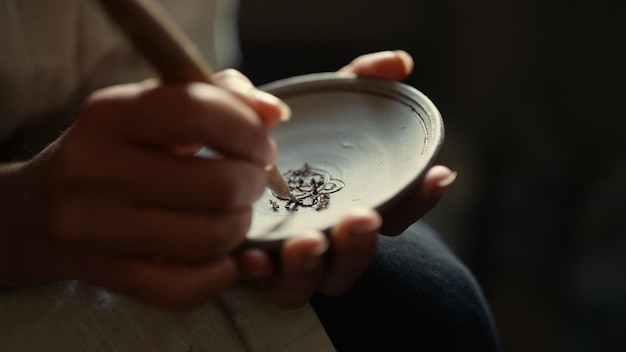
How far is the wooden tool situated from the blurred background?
1041 millimetres

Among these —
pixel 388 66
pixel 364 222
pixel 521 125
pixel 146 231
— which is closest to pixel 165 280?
pixel 146 231

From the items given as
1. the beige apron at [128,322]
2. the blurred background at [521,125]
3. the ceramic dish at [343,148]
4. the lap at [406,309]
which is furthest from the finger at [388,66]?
the blurred background at [521,125]

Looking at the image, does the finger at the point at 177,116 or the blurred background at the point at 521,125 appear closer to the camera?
the finger at the point at 177,116

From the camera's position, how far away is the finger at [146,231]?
1.47 ft

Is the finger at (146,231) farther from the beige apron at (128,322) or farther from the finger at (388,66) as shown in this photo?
the finger at (388,66)

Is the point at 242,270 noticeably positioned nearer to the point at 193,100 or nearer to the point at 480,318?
the point at 193,100

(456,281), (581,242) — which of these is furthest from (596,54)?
(456,281)

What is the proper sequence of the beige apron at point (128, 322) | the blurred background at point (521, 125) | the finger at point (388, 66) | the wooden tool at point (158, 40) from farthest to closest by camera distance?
1. the blurred background at point (521, 125)
2. the finger at point (388, 66)
3. the beige apron at point (128, 322)
4. the wooden tool at point (158, 40)

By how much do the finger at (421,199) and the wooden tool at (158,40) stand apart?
193mm

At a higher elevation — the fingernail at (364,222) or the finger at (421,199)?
the fingernail at (364,222)

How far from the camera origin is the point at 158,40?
447 mm

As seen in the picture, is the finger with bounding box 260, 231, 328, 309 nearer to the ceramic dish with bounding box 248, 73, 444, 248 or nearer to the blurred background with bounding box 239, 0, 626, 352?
the ceramic dish with bounding box 248, 73, 444, 248

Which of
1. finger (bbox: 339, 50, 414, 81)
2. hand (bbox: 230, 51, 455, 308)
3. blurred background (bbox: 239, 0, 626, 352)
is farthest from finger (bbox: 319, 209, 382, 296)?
blurred background (bbox: 239, 0, 626, 352)

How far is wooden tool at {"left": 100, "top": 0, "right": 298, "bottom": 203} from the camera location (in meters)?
0.43
